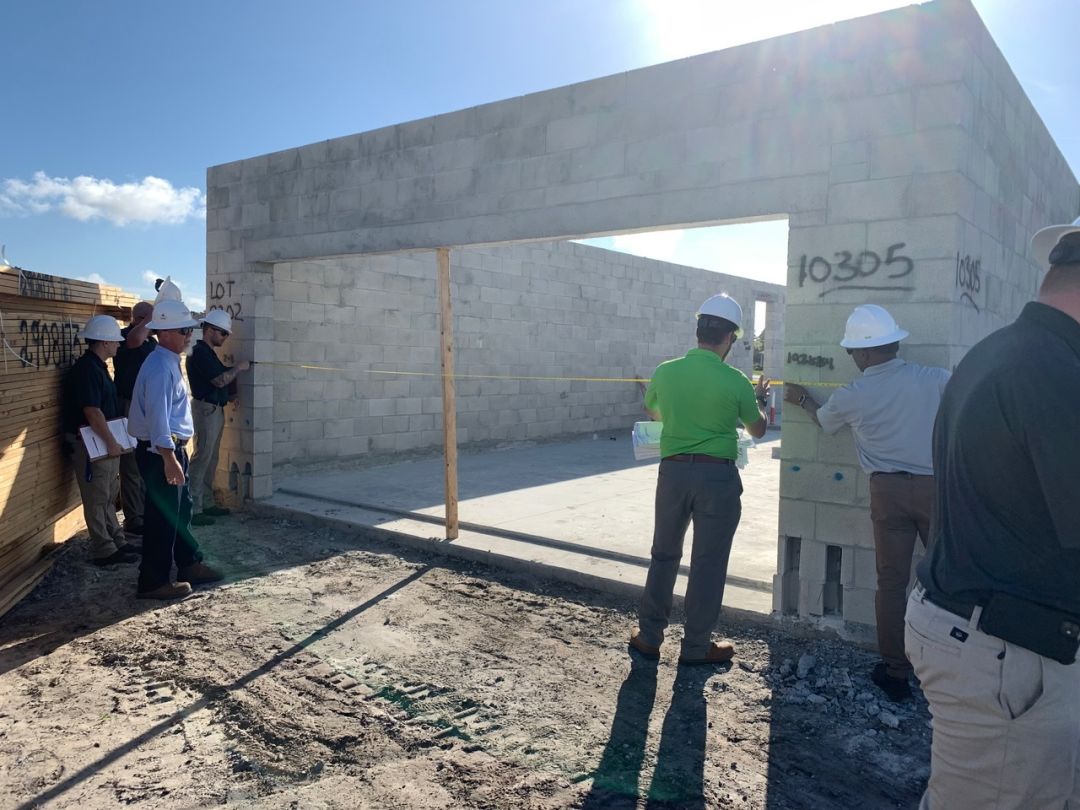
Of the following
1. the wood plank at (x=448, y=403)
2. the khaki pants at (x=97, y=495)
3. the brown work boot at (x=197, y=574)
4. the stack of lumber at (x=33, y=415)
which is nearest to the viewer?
the stack of lumber at (x=33, y=415)

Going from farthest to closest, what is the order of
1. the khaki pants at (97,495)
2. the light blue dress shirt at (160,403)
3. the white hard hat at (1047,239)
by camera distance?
the khaki pants at (97,495)
the light blue dress shirt at (160,403)
the white hard hat at (1047,239)

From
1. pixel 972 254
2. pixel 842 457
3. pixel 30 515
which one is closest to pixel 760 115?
pixel 972 254

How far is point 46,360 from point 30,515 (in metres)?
1.05

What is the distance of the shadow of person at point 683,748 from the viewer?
281 cm

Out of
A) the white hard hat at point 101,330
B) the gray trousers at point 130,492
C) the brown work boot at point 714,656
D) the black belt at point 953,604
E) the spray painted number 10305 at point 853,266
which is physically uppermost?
the spray painted number 10305 at point 853,266

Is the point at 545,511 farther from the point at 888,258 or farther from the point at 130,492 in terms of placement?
the point at 888,258

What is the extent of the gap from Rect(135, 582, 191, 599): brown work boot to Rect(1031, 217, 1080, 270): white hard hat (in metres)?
4.94

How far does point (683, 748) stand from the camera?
3.16 meters

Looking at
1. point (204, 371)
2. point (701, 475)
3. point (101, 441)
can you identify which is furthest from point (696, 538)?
point (204, 371)

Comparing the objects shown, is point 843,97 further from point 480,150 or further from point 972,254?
point 480,150

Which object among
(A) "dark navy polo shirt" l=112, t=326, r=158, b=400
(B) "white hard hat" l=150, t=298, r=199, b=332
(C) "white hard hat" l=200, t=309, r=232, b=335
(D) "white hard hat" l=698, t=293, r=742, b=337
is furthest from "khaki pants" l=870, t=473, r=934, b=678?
(C) "white hard hat" l=200, t=309, r=232, b=335

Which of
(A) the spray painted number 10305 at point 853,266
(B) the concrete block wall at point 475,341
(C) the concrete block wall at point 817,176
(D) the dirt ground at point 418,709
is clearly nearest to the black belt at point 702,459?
A: (C) the concrete block wall at point 817,176

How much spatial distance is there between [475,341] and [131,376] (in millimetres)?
5838

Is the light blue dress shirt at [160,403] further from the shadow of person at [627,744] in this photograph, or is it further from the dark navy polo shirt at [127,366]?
the shadow of person at [627,744]
